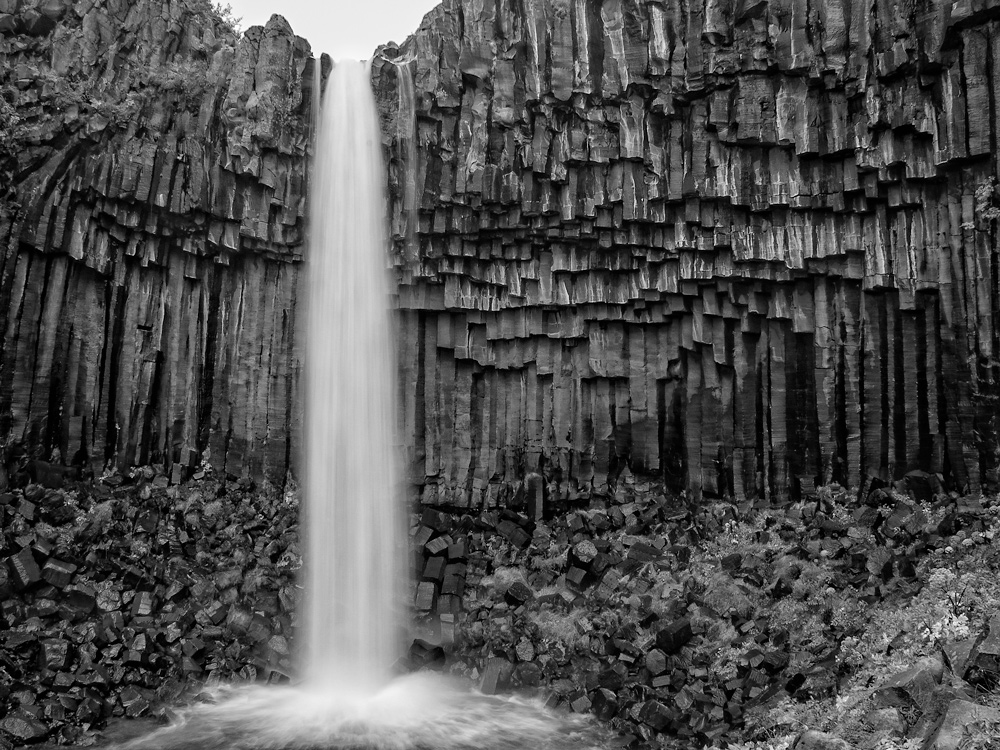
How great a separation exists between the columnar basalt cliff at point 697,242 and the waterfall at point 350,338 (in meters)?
0.61

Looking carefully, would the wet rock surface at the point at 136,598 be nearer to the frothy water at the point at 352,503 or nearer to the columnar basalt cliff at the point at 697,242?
the frothy water at the point at 352,503

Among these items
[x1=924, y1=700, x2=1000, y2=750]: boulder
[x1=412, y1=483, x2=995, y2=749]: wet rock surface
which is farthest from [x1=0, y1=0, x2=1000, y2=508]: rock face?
[x1=924, y1=700, x2=1000, y2=750]: boulder

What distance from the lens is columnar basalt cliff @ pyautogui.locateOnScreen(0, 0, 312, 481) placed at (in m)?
15.1

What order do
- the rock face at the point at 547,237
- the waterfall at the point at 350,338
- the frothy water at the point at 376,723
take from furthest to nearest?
the waterfall at the point at 350,338 → the rock face at the point at 547,237 → the frothy water at the point at 376,723

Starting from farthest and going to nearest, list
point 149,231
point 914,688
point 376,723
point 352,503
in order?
point 352,503
point 149,231
point 376,723
point 914,688

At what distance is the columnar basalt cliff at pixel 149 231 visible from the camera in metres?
15.1

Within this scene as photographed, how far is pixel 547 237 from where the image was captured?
55.3 ft

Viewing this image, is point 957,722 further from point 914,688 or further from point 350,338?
point 350,338

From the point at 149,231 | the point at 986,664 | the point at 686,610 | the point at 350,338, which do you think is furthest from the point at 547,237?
the point at 986,664

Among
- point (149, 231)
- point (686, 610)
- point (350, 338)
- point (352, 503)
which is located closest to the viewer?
point (686, 610)

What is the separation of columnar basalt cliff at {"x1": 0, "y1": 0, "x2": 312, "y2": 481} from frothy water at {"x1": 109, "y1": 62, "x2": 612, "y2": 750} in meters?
0.76

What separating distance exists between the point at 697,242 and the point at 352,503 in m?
9.29

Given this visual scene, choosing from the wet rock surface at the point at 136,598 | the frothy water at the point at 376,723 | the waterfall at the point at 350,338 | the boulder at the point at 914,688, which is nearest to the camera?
the boulder at the point at 914,688

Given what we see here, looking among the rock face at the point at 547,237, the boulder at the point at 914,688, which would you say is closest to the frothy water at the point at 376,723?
the boulder at the point at 914,688
